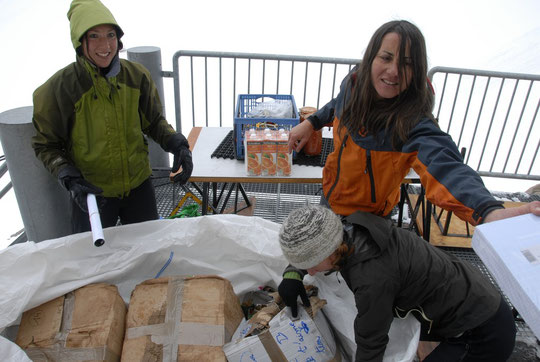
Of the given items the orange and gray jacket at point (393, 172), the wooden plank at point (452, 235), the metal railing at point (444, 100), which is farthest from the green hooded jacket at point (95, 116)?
the wooden plank at point (452, 235)

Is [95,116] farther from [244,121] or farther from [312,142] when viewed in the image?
[312,142]


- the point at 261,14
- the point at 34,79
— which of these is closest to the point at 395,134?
the point at 34,79

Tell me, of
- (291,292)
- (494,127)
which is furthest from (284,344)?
(494,127)

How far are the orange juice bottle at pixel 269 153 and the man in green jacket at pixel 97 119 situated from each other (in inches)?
22.7

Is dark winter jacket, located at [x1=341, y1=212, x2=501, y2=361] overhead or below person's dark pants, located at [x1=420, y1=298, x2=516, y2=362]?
overhead

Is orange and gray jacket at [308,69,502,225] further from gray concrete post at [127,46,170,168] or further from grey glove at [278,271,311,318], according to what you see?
gray concrete post at [127,46,170,168]

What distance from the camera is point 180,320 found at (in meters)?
1.65

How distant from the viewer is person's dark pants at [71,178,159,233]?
2057mm

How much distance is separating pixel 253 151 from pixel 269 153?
11 cm

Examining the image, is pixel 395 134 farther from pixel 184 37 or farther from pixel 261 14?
pixel 261 14

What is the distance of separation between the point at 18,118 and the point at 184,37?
6.78 metres

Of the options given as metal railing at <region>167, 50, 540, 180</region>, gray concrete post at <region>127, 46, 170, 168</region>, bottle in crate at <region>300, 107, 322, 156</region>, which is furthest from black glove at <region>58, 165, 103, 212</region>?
metal railing at <region>167, 50, 540, 180</region>

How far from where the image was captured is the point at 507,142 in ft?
19.2

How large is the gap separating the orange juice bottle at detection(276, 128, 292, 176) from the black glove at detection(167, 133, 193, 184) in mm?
592
